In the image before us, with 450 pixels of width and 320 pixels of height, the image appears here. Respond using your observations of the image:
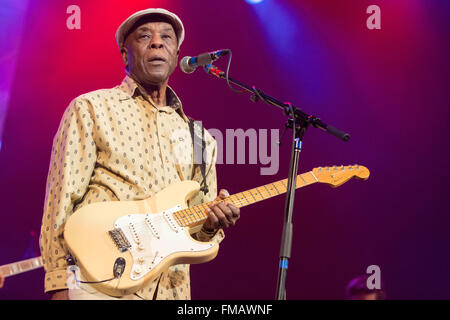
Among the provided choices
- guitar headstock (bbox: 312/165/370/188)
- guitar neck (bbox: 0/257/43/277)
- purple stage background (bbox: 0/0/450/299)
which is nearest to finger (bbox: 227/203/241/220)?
guitar headstock (bbox: 312/165/370/188)

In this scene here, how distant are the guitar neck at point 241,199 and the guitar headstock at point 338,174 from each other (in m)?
0.05

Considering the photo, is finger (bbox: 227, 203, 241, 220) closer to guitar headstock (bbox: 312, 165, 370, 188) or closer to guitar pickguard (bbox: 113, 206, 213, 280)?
guitar pickguard (bbox: 113, 206, 213, 280)

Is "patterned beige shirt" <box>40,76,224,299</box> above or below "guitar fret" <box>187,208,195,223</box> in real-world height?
above

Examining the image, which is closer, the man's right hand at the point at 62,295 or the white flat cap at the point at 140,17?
the man's right hand at the point at 62,295

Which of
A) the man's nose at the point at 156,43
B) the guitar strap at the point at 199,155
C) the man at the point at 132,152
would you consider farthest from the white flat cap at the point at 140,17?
the guitar strap at the point at 199,155

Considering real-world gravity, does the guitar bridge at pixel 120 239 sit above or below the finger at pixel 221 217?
Answer: below

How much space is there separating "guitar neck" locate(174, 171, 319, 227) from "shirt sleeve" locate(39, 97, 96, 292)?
1.72 ft

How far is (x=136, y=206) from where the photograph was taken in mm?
2541

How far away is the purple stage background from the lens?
480 cm

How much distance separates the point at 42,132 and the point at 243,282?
2389 millimetres

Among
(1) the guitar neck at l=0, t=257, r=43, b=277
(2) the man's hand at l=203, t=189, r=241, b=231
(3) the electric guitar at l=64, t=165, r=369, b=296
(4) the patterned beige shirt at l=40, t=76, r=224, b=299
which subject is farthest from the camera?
(2) the man's hand at l=203, t=189, r=241, b=231

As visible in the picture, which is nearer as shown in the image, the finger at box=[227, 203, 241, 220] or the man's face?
the finger at box=[227, 203, 241, 220]

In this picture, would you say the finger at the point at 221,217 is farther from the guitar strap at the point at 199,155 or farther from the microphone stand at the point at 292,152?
the microphone stand at the point at 292,152

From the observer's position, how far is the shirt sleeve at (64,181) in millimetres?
2332
